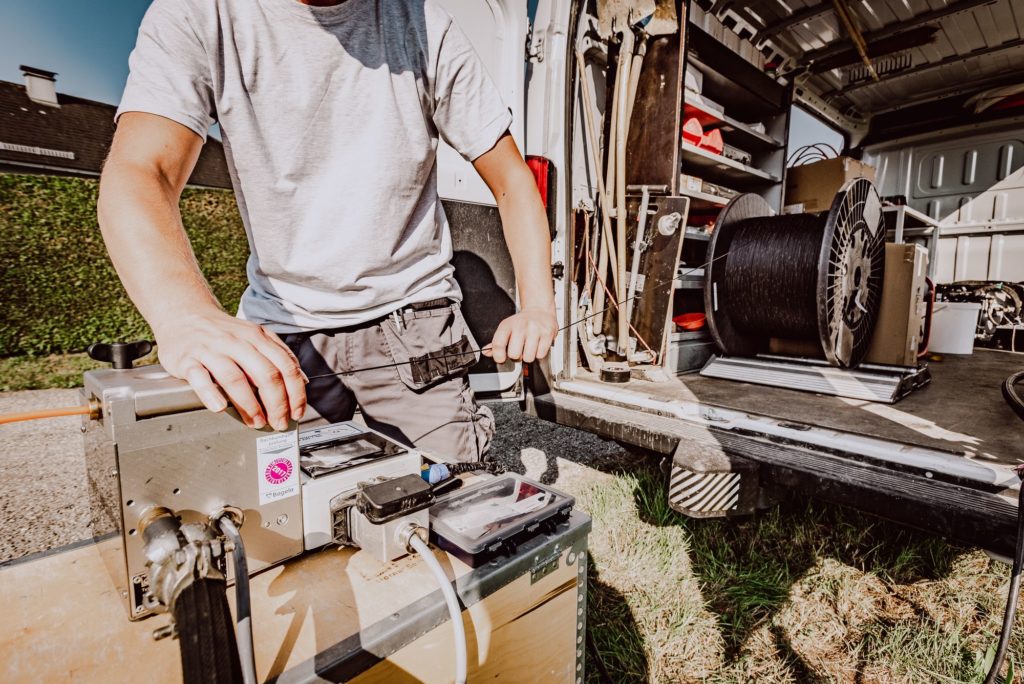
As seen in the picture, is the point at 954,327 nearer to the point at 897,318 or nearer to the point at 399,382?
the point at 897,318

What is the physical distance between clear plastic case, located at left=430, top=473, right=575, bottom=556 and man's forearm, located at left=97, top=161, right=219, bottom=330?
0.56 metres

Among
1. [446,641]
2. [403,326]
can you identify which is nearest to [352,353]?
[403,326]

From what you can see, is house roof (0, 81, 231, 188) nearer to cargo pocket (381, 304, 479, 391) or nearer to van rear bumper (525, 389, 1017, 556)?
cargo pocket (381, 304, 479, 391)

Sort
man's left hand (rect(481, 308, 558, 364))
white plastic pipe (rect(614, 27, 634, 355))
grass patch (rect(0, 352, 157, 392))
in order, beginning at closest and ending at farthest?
man's left hand (rect(481, 308, 558, 364)) < white plastic pipe (rect(614, 27, 634, 355)) < grass patch (rect(0, 352, 157, 392))

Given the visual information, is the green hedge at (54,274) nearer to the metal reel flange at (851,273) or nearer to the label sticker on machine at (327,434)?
the label sticker on machine at (327,434)

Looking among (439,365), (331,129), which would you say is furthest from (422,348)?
(331,129)

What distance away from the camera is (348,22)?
56.1 inches

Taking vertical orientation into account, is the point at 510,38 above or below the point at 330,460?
above

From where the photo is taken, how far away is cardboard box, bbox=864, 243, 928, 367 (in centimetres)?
311

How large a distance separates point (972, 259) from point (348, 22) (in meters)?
8.13

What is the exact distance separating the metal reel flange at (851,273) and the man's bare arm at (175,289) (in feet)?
8.98

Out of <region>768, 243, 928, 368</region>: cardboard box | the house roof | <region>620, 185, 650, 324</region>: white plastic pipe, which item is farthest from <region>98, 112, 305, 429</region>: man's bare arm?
the house roof

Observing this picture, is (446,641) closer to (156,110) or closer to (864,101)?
(156,110)

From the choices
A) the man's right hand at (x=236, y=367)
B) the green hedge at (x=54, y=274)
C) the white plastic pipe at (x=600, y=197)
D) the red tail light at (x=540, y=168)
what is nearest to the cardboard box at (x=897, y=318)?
the white plastic pipe at (x=600, y=197)
